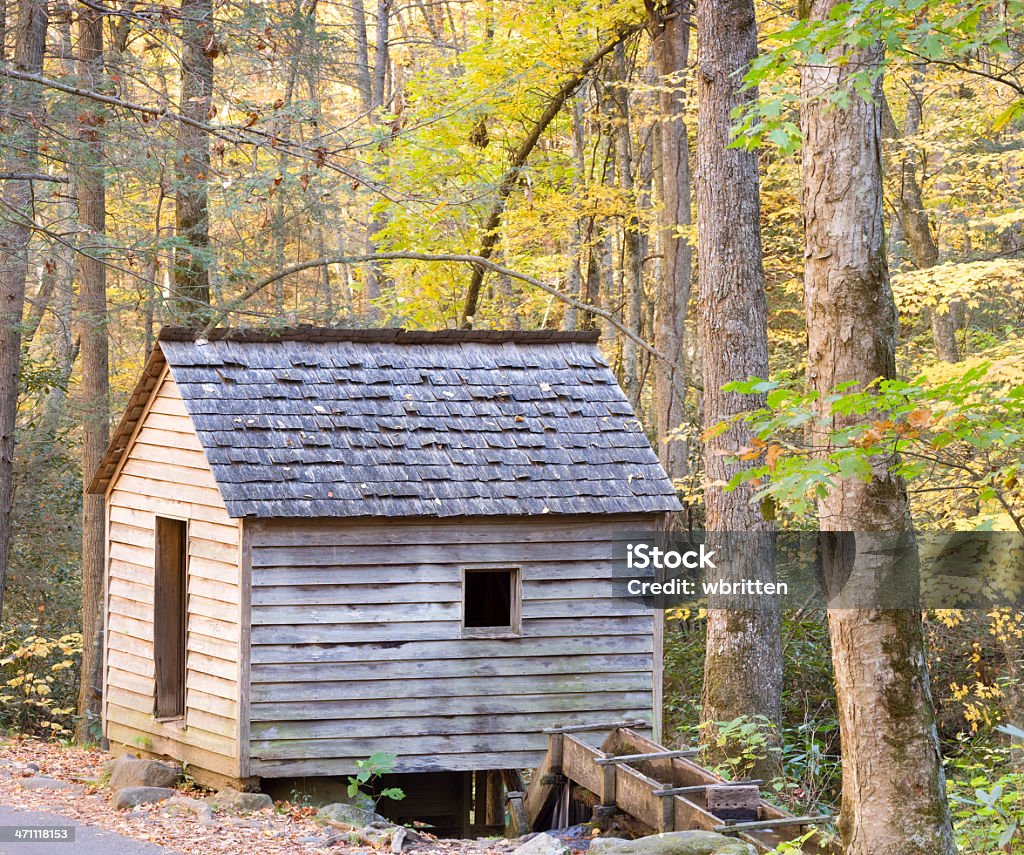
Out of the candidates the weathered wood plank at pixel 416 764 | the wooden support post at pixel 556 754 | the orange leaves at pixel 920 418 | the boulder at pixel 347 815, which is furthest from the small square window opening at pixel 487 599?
the orange leaves at pixel 920 418

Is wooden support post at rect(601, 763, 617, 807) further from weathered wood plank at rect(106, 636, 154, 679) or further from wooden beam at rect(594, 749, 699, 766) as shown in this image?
weathered wood plank at rect(106, 636, 154, 679)

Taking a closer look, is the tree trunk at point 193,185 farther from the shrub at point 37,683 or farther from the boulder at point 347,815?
the shrub at point 37,683

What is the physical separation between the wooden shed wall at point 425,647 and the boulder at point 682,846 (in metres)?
3.78

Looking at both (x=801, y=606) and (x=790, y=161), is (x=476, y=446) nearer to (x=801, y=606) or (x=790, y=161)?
(x=801, y=606)

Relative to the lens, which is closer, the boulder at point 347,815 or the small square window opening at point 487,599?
the boulder at point 347,815

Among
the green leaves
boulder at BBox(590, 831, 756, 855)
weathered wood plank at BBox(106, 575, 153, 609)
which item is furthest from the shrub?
the green leaves

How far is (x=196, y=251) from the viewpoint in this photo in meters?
11.7

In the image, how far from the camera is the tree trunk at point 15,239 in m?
10.6

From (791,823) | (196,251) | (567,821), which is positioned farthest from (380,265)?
(791,823)

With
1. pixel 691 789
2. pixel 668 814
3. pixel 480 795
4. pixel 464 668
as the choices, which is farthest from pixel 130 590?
pixel 691 789

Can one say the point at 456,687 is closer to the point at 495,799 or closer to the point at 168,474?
the point at 495,799

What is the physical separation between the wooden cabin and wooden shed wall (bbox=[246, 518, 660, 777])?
0.02 meters

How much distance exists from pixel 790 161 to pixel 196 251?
8.89 m

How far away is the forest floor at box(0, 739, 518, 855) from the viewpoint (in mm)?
7969
